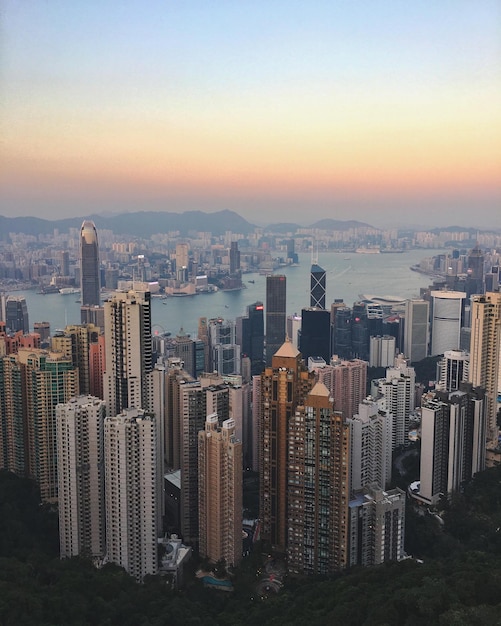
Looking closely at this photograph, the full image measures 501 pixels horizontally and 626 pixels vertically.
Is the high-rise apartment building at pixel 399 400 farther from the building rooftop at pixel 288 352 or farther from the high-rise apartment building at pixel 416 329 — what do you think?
the high-rise apartment building at pixel 416 329

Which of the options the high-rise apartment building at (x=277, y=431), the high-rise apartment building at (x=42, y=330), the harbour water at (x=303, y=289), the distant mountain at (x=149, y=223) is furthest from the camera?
the harbour water at (x=303, y=289)

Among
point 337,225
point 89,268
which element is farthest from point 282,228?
point 89,268

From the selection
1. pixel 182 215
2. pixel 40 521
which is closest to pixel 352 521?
pixel 40 521

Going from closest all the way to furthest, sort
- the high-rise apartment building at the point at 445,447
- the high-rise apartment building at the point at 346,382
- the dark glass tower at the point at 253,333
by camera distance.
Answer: the high-rise apartment building at the point at 445,447 < the high-rise apartment building at the point at 346,382 < the dark glass tower at the point at 253,333

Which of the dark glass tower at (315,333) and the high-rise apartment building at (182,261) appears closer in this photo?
the high-rise apartment building at (182,261)

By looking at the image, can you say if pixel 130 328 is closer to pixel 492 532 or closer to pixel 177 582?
pixel 177 582

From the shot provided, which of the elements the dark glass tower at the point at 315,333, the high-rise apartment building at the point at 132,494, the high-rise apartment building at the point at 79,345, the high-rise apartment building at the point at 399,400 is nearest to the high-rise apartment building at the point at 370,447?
the high-rise apartment building at the point at 399,400

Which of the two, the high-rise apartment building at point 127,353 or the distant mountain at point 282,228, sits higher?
the distant mountain at point 282,228
